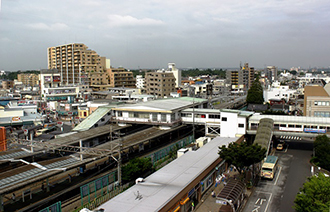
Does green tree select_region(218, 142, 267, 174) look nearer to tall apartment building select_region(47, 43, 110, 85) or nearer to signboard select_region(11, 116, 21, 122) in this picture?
signboard select_region(11, 116, 21, 122)

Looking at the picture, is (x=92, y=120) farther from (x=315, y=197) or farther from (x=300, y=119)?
(x=315, y=197)

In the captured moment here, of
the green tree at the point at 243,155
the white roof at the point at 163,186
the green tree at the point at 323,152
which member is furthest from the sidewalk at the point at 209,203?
the green tree at the point at 323,152

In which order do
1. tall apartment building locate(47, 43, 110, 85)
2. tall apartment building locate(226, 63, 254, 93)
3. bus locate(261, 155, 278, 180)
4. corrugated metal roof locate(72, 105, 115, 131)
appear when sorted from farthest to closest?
tall apartment building locate(226, 63, 254, 93) → tall apartment building locate(47, 43, 110, 85) → corrugated metal roof locate(72, 105, 115, 131) → bus locate(261, 155, 278, 180)

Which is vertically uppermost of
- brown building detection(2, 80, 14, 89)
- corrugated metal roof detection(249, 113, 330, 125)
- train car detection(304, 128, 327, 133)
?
brown building detection(2, 80, 14, 89)

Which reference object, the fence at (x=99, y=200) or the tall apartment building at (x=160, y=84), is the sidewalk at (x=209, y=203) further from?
the tall apartment building at (x=160, y=84)

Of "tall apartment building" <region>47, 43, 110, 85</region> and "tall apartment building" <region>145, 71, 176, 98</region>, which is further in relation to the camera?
"tall apartment building" <region>47, 43, 110, 85</region>

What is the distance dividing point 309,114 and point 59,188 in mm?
26382

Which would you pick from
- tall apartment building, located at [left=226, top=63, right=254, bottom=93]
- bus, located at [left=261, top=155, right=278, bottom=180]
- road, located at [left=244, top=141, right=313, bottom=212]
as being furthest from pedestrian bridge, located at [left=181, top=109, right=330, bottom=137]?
tall apartment building, located at [left=226, top=63, right=254, bottom=93]

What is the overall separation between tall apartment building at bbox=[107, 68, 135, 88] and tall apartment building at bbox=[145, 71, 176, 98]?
433 inches

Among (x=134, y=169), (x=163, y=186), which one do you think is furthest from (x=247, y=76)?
(x=163, y=186)

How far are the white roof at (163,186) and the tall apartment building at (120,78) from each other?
49245 mm

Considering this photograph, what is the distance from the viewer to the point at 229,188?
41.3ft

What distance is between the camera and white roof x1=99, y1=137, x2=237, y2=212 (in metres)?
10.1

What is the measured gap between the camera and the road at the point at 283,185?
43.5ft
